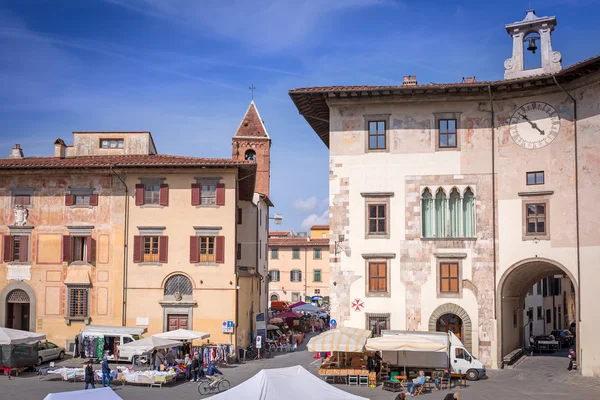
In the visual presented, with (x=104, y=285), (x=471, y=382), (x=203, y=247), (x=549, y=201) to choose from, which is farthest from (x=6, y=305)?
(x=549, y=201)

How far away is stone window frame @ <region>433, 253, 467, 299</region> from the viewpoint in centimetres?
3269

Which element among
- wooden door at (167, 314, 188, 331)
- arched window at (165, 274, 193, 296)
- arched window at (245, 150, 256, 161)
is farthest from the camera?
arched window at (245, 150, 256, 161)

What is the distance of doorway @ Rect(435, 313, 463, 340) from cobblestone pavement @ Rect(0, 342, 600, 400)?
2.43 m

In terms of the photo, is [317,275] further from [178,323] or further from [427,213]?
[427,213]

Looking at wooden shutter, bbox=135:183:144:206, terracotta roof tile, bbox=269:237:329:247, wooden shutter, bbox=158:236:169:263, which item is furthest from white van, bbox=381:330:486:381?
terracotta roof tile, bbox=269:237:329:247

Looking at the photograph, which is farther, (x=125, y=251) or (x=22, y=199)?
(x=22, y=199)

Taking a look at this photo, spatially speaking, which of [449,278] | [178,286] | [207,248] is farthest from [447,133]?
[178,286]

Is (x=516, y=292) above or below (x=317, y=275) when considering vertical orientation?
above

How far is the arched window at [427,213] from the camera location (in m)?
33.3

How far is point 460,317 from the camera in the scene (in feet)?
107

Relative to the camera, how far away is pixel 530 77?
31.6 metres

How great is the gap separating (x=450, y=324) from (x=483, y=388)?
575 centimetres

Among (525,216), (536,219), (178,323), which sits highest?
(525,216)

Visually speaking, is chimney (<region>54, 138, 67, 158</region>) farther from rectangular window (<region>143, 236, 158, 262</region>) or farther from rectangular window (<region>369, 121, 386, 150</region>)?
rectangular window (<region>369, 121, 386, 150</region>)
